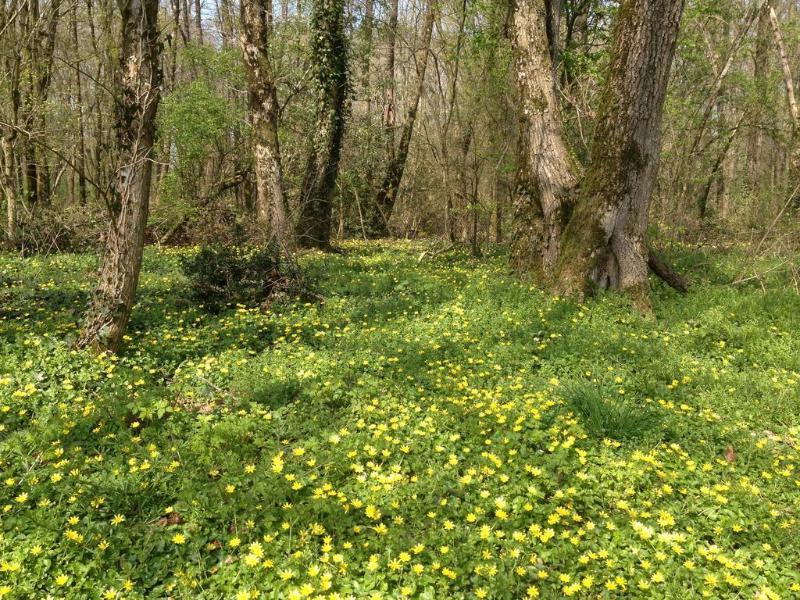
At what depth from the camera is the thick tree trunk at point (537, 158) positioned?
7.86 m

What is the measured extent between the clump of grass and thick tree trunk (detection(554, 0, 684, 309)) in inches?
117

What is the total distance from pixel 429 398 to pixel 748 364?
367 cm

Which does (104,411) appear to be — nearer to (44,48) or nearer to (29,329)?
(29,329)

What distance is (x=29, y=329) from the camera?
577cm

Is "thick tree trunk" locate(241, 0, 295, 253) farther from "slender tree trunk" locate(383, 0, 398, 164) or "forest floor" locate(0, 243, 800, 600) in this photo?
"slender tree trunk" locate(383, 0, 398, 164)

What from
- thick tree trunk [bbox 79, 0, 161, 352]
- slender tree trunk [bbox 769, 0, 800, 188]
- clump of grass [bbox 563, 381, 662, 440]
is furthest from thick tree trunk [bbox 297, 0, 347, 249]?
slender tree trunk [bbox 769, 0, 800, 188]

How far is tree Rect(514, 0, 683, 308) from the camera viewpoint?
22.3 ft

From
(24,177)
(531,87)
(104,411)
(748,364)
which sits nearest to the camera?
(104,411)

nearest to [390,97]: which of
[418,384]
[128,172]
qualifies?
[128,172]

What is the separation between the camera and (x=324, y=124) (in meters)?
12.8

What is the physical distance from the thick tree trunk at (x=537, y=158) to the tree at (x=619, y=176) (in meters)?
0.02

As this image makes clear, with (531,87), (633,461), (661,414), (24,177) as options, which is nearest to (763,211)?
(531,87)

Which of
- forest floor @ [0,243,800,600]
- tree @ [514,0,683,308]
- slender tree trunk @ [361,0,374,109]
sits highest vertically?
slender tree trunk @ [361,0,374,109]

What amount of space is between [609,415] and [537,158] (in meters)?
4.97
